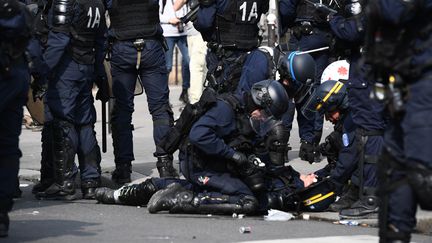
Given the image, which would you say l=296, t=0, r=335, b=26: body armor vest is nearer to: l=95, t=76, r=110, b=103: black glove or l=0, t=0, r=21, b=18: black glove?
l=95, t=76, r=110, b=103: black glove

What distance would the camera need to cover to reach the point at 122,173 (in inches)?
456

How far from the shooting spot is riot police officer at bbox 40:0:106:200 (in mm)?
10445

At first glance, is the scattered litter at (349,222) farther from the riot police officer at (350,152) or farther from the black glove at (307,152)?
the black glove at (307,152)

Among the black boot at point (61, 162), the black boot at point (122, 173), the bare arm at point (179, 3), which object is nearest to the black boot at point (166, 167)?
the black boot at point (122, 173)

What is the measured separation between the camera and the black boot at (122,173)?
38.0ft

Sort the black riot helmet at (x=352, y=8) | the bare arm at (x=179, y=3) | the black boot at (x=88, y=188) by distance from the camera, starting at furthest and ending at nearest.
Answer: the bare arm at (x=179, y=3) → the black boot at (x=88, y=188) → the black riot helmet at (x=352, y=8)

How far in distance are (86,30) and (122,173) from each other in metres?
1.62

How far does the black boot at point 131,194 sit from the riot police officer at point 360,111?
1.56m

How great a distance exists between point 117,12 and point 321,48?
2531 mm

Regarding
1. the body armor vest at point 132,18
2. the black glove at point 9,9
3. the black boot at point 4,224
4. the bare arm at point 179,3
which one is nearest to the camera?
the black glove at point 9,9

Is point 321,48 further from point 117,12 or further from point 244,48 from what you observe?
point 117,12

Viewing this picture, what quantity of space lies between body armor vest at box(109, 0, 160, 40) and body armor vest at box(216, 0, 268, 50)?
0.82m

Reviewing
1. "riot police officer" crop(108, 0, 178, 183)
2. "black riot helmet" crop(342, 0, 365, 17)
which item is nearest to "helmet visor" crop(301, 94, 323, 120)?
"riot police officer" crop(108, 0, 178, 183)

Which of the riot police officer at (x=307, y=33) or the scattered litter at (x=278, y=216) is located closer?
the scattered litter at (x=278, y=216)
